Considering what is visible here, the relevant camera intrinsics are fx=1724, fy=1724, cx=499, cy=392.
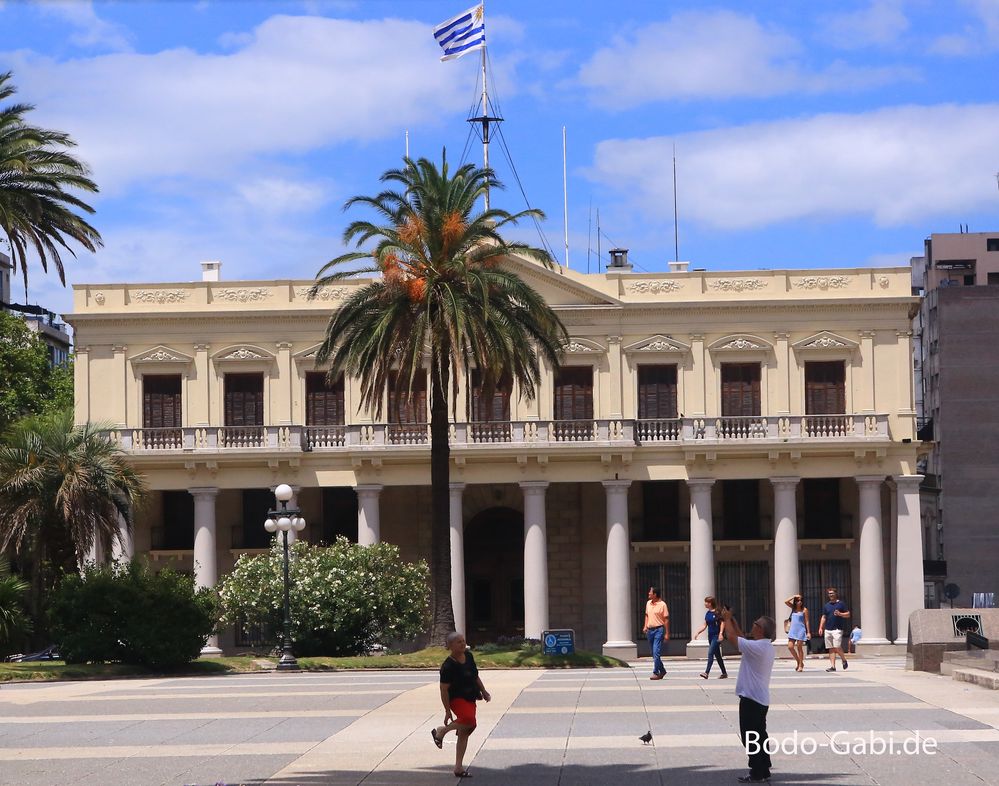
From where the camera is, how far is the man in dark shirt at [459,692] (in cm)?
1675

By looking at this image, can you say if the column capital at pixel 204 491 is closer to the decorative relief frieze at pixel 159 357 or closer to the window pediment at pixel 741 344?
the decorative relief frieze at pixel 159 357

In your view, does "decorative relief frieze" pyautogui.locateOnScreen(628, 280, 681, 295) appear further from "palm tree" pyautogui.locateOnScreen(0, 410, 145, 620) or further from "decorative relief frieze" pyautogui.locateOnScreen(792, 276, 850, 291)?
"palm tree" pyautogui.locateOnScreen(0, 410, 145, 620)

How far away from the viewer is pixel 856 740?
60.8 ft

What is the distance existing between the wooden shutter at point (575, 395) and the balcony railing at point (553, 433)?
1.00 meters

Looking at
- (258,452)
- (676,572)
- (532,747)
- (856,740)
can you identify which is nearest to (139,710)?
(532,747)

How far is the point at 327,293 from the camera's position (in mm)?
55750

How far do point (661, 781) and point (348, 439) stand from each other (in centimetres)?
3903

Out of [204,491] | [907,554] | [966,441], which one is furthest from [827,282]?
[966,441]

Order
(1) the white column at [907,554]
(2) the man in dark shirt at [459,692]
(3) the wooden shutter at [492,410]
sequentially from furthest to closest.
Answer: (3) the wooden shutter at [492,410]
(1) the white column at [907,554]
(2) the man in dark shirt at [459,692]

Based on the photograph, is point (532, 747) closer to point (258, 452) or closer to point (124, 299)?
point (258, 452)

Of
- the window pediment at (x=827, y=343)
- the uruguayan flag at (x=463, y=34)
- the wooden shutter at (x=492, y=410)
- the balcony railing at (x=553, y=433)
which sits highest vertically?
the uruguayan flag at (x=463, y=34)

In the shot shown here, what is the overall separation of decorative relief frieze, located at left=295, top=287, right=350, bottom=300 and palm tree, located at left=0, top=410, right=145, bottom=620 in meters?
11.5

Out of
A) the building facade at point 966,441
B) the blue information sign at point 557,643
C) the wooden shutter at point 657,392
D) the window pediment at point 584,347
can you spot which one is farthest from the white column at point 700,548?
the building facade at point 966,441

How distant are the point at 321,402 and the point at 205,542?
589 centimetres
